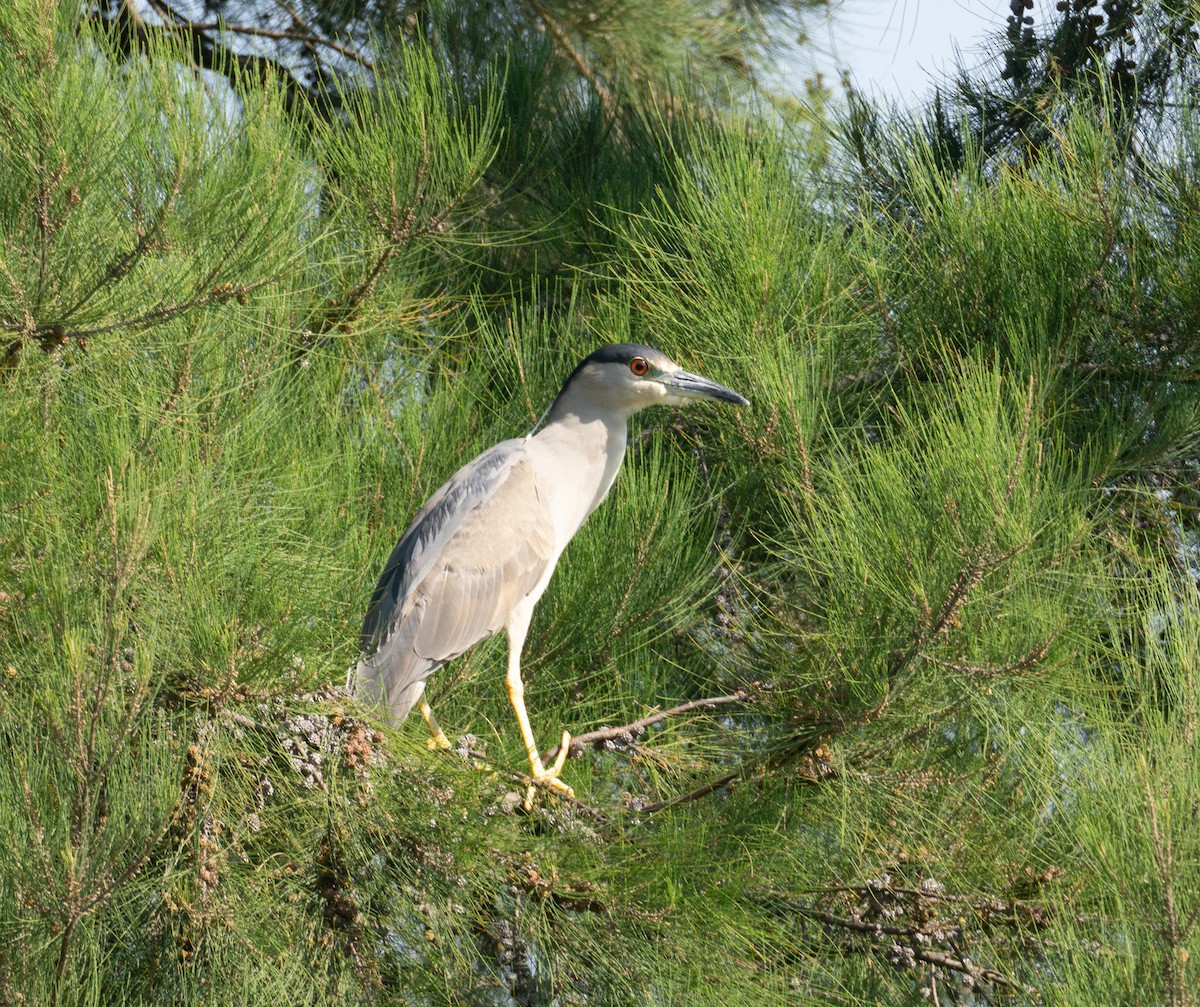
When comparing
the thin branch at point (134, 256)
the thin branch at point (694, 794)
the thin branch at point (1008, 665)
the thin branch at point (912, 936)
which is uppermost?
the thin branch at point (134, 256)

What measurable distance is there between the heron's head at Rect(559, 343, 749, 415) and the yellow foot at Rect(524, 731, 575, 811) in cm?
57

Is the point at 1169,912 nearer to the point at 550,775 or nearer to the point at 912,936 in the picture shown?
the point at 912,936

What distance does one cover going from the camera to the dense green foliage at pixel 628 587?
134 cm

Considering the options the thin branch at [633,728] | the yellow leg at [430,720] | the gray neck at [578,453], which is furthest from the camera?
the gray neck at [578,453]

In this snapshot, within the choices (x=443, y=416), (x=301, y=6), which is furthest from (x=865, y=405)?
(x=301, y=6)

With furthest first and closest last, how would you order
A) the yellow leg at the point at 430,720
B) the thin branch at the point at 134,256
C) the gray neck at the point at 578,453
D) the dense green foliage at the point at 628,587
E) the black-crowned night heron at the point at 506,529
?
the gray neck at the point at 578,453 → the black-crowned night heron at the point at 506,529 → the yellow leg at the point at 430,720 → the thin branch at the point at 134,256 → the dense green foliage at the point at 628,587

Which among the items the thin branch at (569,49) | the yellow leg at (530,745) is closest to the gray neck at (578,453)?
the yellow leg at (530,745)

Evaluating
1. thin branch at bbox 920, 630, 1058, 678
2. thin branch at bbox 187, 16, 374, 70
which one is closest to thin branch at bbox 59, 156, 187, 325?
thin branch at bbox 920, 630, 1058, 678

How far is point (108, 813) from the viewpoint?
3.89 ft

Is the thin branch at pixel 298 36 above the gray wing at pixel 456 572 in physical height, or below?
above

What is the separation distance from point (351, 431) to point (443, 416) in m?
0.18

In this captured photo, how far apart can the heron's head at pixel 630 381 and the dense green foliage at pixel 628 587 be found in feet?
0.24

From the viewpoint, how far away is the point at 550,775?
5.64ft

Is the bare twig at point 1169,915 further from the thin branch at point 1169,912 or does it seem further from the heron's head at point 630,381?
the heron's head at point 630,381
